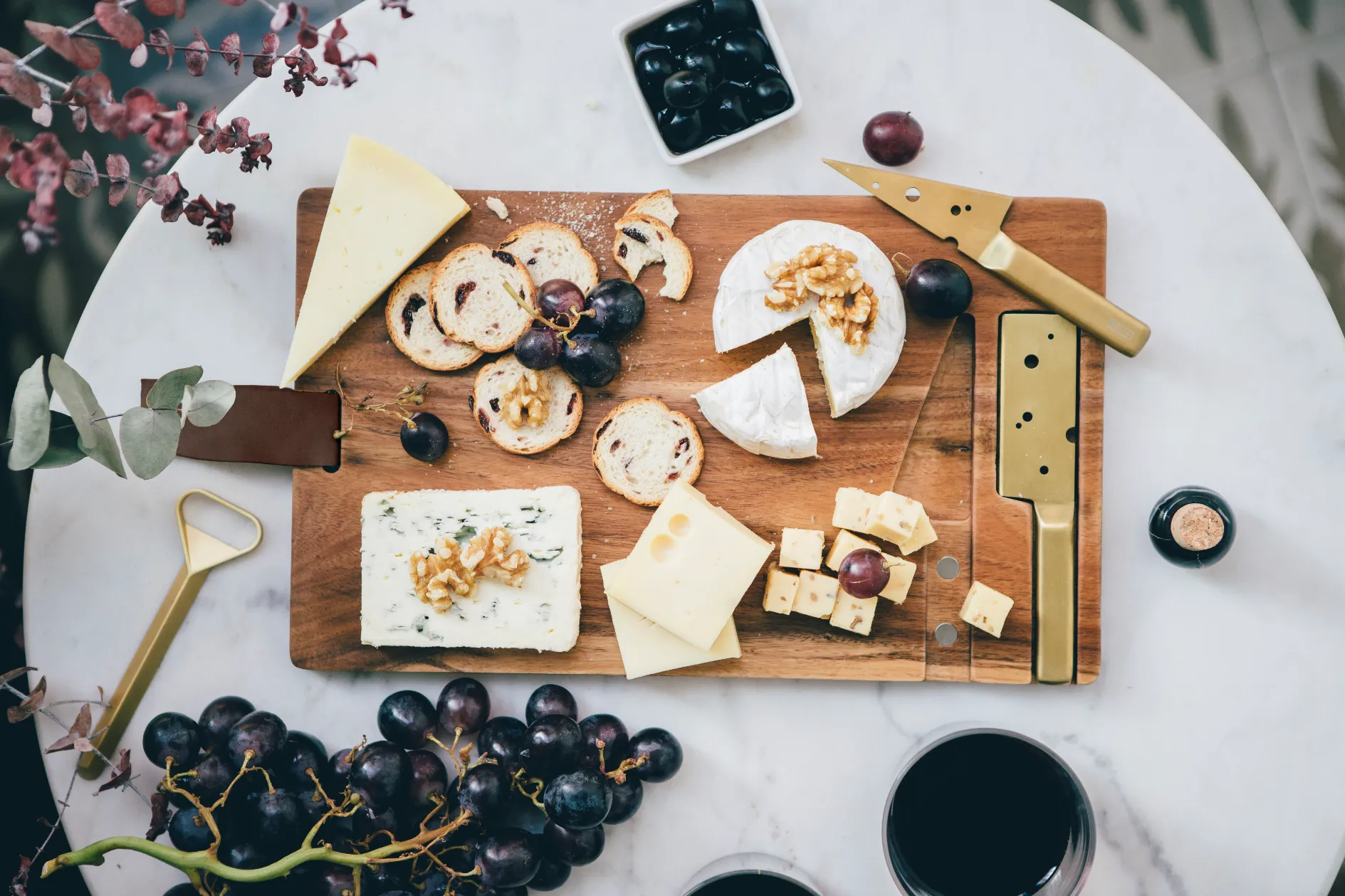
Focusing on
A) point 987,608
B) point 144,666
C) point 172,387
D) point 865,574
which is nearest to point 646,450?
point 865,574

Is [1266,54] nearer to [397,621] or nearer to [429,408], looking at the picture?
[429,408]

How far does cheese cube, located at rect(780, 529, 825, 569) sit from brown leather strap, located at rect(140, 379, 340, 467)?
794 mm

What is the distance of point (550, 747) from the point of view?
143cm

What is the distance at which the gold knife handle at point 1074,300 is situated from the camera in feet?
5.02

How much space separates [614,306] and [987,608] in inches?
31.6

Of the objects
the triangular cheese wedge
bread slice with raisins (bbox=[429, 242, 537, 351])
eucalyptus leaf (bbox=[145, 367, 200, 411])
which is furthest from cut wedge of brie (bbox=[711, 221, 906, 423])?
eucalyptus leaf (bbox=[145, 367, 200, 411])

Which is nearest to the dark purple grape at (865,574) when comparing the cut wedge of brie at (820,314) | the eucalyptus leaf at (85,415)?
the cut wedge of brie at (820,314)

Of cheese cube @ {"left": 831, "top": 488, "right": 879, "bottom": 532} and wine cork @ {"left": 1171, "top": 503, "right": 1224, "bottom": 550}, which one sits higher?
wine cork @ {"left": 1171, "top": 503, "right": 1224, "bottom": 550}

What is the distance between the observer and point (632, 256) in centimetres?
157

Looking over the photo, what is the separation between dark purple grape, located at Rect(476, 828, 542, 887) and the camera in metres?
1.39

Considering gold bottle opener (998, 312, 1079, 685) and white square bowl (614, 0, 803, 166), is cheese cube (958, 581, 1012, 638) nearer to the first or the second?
gold bottle opener (998, 312, 1079, 685)

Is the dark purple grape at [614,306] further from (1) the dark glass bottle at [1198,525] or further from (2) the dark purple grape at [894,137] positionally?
(1) the dark glass bottle at [1198,525]

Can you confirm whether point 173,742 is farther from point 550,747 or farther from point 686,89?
point 686,89

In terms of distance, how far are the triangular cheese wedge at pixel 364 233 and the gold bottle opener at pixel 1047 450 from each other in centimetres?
99
